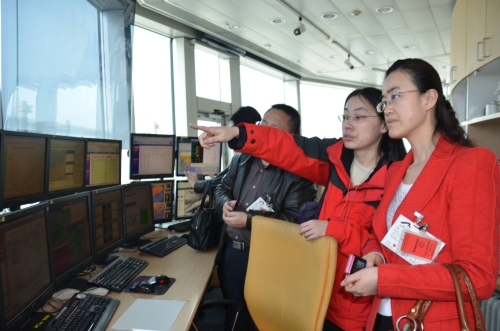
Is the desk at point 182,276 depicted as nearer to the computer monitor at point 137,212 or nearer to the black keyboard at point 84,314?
the black keyboard at point 84,314

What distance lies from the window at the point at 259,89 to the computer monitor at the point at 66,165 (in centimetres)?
509

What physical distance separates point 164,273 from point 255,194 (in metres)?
0.68

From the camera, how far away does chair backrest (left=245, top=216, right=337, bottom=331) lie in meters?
1.28

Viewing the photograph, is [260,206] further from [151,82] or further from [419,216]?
[151,82]

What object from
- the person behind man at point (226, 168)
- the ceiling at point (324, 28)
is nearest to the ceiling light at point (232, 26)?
the ceiling at point (324, 28)

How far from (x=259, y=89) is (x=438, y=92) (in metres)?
6.95

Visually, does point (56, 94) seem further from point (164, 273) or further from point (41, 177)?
point (164, 273)

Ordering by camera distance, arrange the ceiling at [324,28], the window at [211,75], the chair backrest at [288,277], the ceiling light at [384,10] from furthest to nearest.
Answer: the window at [211,75] → the ceiling light at [384,10] → the ceiling at [324,28] → the chair backrest at [288,277]

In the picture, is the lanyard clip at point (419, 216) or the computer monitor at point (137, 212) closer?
the lanyard clip at point (419, 216)

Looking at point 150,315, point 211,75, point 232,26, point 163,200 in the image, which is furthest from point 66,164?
point 211,75

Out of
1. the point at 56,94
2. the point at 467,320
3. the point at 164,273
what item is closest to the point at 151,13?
the point at 56,94

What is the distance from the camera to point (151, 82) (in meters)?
4.86

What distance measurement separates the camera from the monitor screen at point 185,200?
3100 millimetres

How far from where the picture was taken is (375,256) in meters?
1.22
